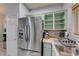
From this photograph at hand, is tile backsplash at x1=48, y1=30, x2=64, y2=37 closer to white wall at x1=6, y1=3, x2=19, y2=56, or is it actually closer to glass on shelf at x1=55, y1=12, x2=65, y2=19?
glass on shelf at x1=55, y1=12, x2=65, y2=19

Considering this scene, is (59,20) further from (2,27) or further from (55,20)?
(2,27)

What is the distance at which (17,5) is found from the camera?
173 cm

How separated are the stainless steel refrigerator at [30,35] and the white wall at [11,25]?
0.22 feet

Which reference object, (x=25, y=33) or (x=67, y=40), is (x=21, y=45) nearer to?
(x=25, y=33)

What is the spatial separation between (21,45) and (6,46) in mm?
213

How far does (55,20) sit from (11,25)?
1.92ft

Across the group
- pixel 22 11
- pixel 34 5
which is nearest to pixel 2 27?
pixel 22 11

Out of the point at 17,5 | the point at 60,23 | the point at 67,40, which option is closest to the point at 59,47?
the point at 67,40

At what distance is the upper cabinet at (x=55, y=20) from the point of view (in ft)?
5.52

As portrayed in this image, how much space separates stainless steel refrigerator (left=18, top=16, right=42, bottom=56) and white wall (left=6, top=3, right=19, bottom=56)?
0.22ft

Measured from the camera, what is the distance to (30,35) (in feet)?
5.91

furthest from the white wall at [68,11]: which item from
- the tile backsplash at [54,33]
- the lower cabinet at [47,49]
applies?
the lower cabinet at [47,49]

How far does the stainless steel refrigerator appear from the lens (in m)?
1.77

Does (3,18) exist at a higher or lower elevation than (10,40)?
higher
